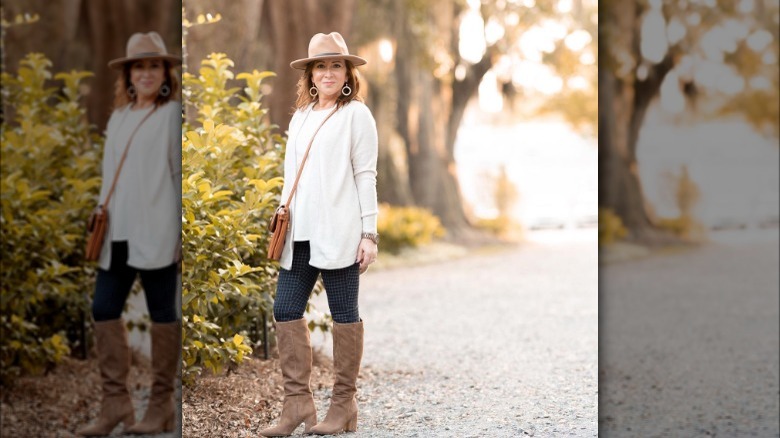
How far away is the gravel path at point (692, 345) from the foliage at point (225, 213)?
1061 mm

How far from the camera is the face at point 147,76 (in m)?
2.15

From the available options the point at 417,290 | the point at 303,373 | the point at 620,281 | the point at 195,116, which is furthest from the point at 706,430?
the point at 620,281

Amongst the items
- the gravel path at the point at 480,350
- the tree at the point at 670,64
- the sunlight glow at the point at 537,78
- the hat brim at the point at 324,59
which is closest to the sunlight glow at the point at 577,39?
the sunlight glow at the point at 537,78

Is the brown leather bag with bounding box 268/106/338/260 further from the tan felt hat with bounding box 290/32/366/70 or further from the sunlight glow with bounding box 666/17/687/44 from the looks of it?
the sunlight glow with bounding box 666/17/687/44

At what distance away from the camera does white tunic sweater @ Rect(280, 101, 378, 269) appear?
2492mm

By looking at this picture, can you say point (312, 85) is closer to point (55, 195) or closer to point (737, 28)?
point (55, 195)

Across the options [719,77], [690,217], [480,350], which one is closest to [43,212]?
[480,350]

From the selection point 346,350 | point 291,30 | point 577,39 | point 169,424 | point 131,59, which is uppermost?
point 577,39

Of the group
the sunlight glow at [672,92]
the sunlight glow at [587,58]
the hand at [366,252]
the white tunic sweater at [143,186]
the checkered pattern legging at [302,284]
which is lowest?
the checkered pattern legging at [302,284]

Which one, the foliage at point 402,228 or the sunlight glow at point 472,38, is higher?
the sunlight glow at point 472,38

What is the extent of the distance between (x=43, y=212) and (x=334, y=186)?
2.46 feet

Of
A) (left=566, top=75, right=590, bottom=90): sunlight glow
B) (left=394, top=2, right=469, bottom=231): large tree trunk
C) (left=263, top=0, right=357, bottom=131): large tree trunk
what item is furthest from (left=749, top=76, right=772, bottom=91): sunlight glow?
(left=263, top=0, right=357, bottom=131): large tree trunk

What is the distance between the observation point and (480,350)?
196 inches

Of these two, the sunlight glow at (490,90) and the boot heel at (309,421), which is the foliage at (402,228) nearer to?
the sunlight glow at (490,90)
